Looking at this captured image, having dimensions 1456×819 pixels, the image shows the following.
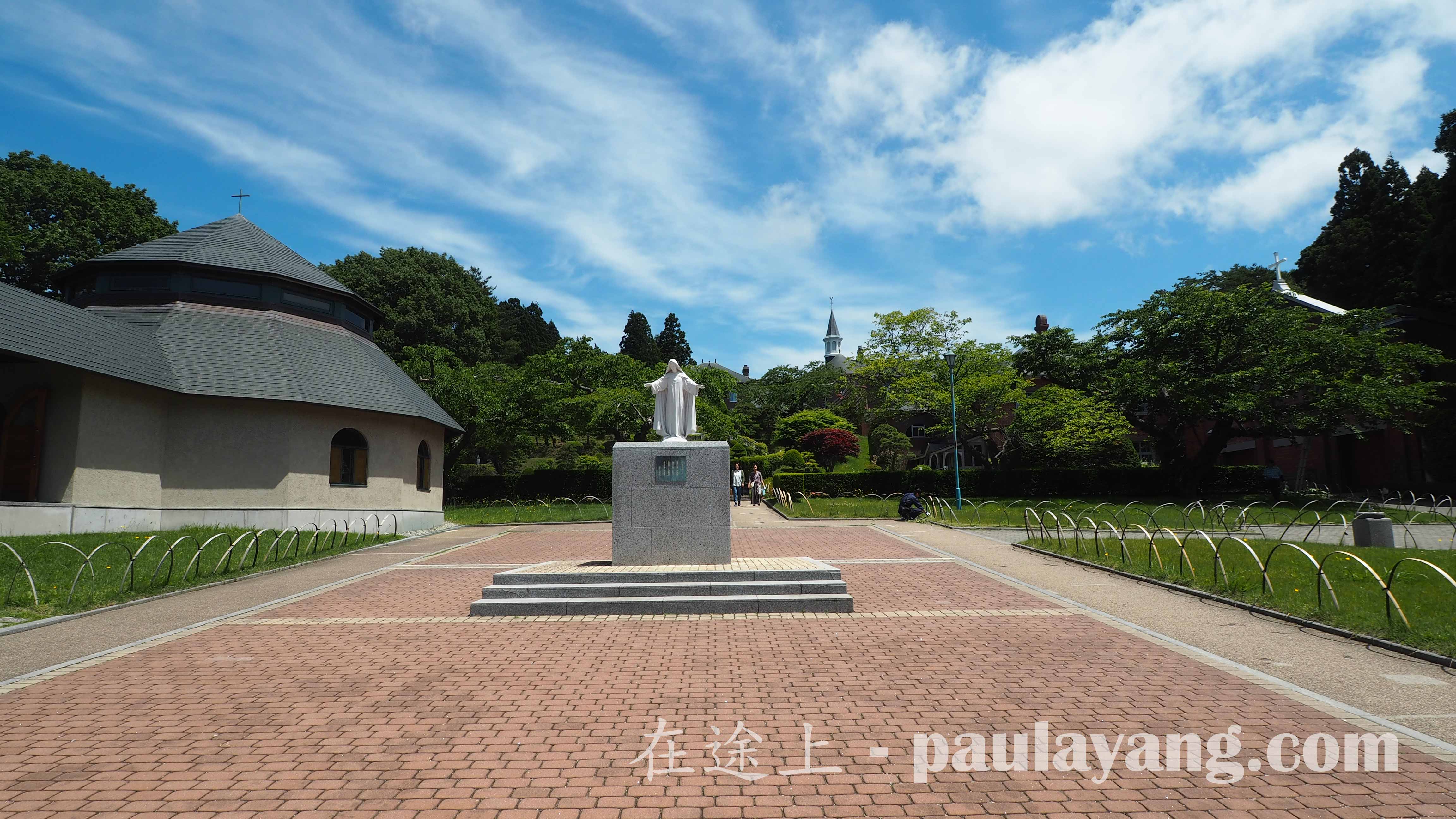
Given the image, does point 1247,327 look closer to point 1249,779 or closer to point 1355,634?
point 1355,634

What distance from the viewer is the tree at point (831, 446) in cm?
4831

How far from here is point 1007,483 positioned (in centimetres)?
3622

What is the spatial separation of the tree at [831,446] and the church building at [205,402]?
26625 millimetres

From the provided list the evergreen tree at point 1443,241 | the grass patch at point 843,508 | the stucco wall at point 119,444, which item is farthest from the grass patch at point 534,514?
the evergreen tree at point 1443,241

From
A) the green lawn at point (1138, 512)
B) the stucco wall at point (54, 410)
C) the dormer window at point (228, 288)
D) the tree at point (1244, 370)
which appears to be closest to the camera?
the stucco wall at point (54, 410)

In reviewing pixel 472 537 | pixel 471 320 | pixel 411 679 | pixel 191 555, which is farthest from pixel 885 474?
pixel 471 320

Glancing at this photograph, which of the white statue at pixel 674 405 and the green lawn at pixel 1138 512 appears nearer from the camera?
the white statue at pixel 674 405

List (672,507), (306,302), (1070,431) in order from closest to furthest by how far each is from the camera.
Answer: (672,507), (306,302), (1070,431)

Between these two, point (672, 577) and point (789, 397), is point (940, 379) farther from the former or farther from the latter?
point (672, 577)

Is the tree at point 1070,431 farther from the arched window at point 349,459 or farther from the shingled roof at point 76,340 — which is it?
the shingled roof at point 76,340

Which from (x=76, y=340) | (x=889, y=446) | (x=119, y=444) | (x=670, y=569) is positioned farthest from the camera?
(x=889, y=446)

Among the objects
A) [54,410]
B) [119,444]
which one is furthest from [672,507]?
[54,410]

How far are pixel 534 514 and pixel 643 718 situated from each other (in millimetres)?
23830

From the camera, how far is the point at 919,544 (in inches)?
698
